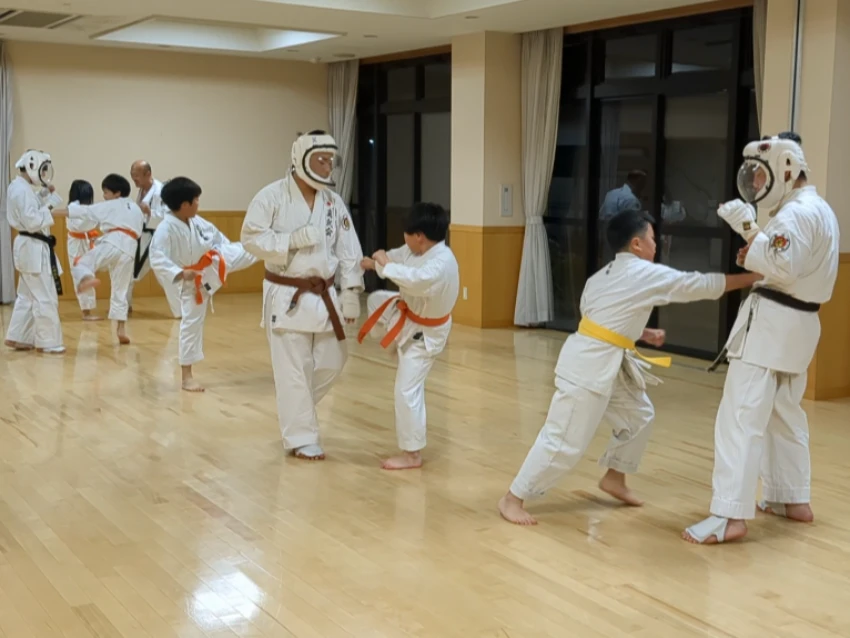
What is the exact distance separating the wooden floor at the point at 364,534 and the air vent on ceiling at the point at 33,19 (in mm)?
3618

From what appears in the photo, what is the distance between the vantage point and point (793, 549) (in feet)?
12.0

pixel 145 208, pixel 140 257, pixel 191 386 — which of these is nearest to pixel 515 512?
pixel 191 386

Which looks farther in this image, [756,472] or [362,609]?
[756,472]

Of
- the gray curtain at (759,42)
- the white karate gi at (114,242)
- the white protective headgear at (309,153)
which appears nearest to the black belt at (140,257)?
the white karate gi at (114,242)

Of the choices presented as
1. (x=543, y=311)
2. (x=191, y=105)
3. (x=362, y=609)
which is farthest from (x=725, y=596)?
(x=191, y=105)

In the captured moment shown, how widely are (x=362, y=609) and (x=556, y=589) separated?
640 mm

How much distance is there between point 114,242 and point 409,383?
472cm

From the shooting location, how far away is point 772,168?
12.0 ft

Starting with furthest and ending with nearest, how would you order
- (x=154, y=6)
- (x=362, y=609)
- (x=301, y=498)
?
(x=154, y=6) → (x=301, y=498) → (x=362, y=609)

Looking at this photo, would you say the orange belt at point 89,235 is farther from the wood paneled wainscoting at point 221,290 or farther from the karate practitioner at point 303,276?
the karate practitioner at point 303,276

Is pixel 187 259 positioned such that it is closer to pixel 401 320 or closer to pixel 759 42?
pixel 401 320

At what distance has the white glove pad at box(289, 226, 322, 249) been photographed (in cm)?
457

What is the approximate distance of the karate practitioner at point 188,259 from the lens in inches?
245

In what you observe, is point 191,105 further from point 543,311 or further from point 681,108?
point 681,108
